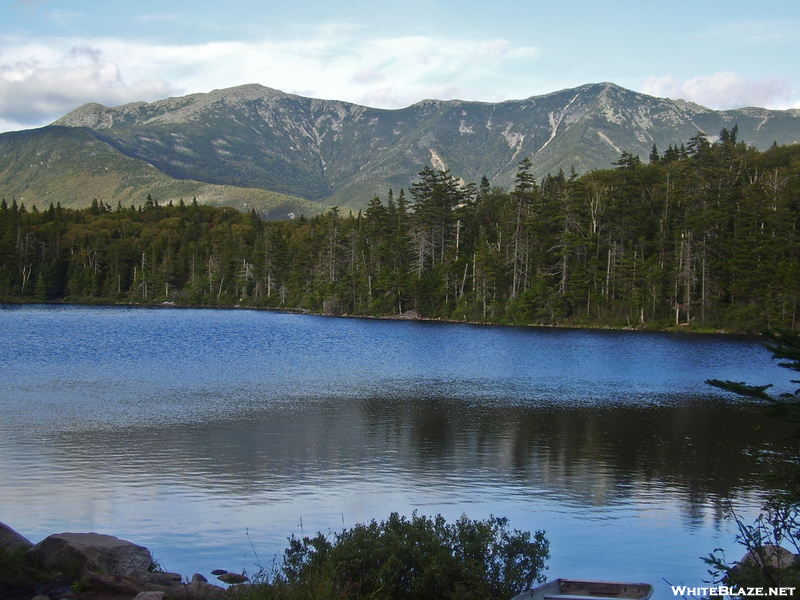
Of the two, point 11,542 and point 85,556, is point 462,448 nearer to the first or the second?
point 85,556

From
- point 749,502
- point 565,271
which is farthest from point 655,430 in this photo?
point 565,271

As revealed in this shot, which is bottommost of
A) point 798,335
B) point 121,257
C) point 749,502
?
point 749,502

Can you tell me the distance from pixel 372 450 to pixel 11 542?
13428 mm

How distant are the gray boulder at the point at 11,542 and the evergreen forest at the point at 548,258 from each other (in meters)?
73.1

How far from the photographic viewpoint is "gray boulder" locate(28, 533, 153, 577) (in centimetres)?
1023

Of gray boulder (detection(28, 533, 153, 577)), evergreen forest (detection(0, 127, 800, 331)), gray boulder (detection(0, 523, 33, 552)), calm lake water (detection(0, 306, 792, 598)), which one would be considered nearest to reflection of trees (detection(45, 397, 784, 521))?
calm lake water (detection(0, 306, 792, 598))

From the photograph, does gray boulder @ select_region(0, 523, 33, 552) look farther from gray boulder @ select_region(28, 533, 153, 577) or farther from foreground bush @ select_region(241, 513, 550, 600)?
foreground bush @ select_region(241, 513, 550, 600)

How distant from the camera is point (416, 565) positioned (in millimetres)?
9977

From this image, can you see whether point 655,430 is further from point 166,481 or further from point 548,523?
point 166,481

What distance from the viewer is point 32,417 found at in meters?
26.1

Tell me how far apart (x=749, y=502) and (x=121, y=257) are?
5860 inches

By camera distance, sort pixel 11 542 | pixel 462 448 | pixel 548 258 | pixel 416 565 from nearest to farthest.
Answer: pixel 416 565 → pixel 11 542 → pixel 462 448 → pixel 548 258

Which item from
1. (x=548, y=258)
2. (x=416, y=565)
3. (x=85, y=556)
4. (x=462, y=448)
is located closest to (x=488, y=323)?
(x=548, y=258)

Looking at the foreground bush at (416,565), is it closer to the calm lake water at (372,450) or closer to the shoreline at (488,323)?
the calm lake water at (372,450)
